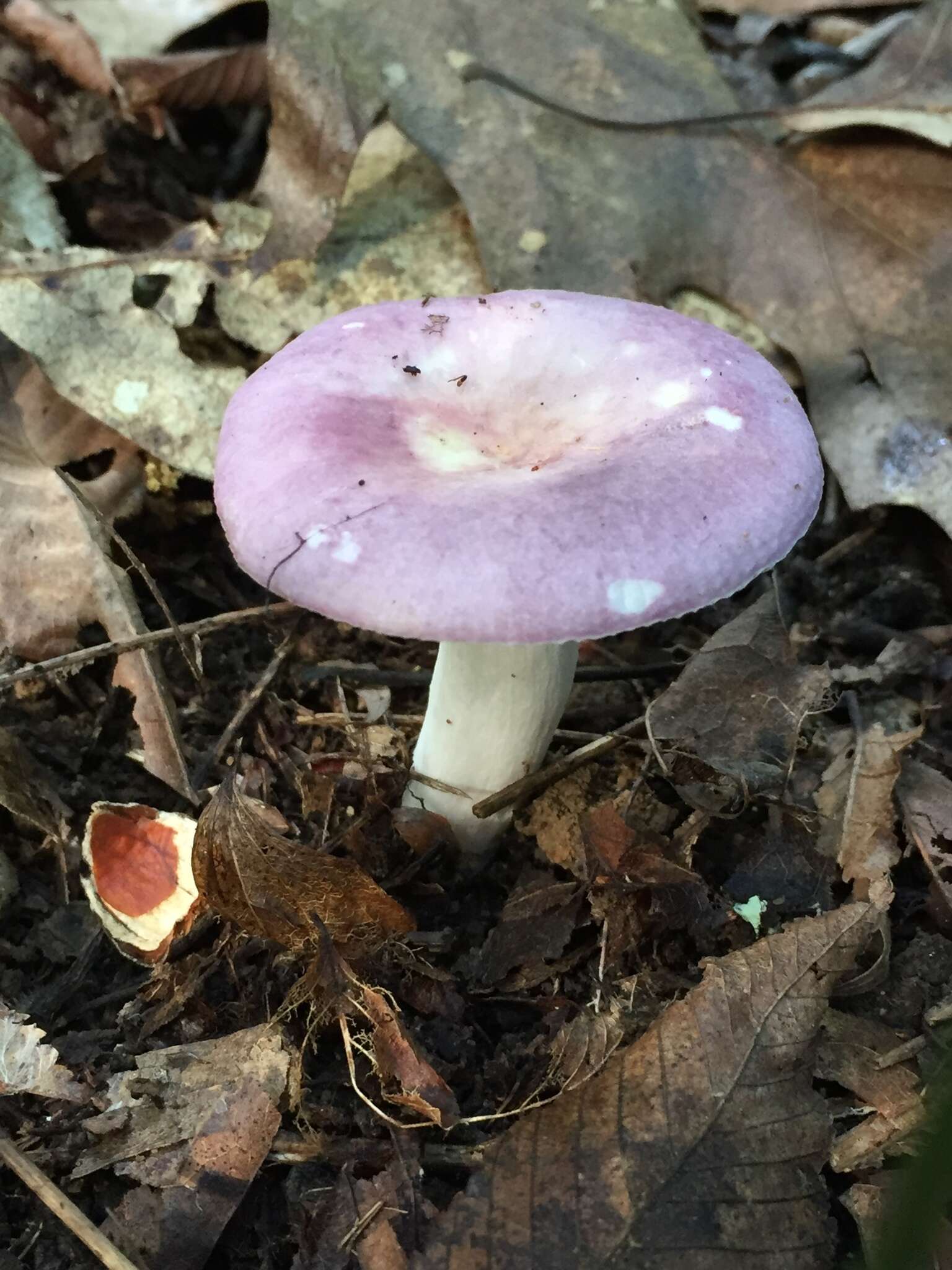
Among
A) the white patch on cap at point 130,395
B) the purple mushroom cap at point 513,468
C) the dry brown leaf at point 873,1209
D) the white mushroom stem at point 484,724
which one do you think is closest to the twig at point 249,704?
the white mushroom stem at point 484,724

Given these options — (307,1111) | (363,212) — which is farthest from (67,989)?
(363,212)

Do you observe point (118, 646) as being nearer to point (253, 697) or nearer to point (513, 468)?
point (253, 697)

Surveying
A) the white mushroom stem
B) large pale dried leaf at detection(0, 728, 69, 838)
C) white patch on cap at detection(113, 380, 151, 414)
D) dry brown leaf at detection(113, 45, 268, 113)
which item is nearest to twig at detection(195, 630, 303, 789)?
large pale dried leaf at detection(0, 728, 69, 838)

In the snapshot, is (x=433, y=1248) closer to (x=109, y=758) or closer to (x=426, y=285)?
(x=109, y=758)

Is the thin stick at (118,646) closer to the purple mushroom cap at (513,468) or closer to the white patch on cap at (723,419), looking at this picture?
the purple mushroom cap at (513,468)

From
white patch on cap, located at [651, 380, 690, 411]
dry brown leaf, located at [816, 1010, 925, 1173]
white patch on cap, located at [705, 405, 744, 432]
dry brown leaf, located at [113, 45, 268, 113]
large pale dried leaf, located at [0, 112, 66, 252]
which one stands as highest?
white patch on cap, located at [705, 405, 744, 432]

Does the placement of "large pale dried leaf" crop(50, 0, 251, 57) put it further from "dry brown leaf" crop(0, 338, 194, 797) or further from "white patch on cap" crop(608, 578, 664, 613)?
"white patch on cap" crop(608, 578, 664, 613)

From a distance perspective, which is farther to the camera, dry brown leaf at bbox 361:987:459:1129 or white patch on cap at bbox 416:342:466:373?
white patch on cap at bbox 416:342:466:373
